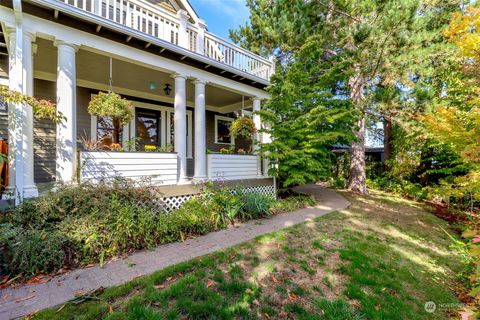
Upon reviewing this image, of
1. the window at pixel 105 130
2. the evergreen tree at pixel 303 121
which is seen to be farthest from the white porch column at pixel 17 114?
the evergreen tree at pixel 303 121

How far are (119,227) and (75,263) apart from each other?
2.35 feet

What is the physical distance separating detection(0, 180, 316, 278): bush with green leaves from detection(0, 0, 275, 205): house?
0.54m

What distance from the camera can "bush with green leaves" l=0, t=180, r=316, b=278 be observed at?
308 cm

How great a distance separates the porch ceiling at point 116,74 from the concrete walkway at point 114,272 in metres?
4.64

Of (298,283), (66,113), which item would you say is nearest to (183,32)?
(66,113)

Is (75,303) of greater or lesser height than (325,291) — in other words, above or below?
above

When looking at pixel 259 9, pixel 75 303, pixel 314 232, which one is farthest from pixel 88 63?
pixel 259 9

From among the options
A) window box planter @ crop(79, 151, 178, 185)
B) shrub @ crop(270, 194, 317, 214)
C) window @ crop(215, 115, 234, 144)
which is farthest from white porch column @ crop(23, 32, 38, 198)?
window @ crop(215, 115, 234, 144)

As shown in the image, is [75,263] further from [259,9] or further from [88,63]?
[259,9]

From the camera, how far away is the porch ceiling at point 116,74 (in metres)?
5.32

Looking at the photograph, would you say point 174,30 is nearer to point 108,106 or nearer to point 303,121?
point 108,106

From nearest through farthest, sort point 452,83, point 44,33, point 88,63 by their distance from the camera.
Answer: point 44,33
point 88,63
point 452,83

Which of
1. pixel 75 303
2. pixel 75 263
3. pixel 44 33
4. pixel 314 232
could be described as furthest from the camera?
pixel 314 232

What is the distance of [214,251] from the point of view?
380 cm
